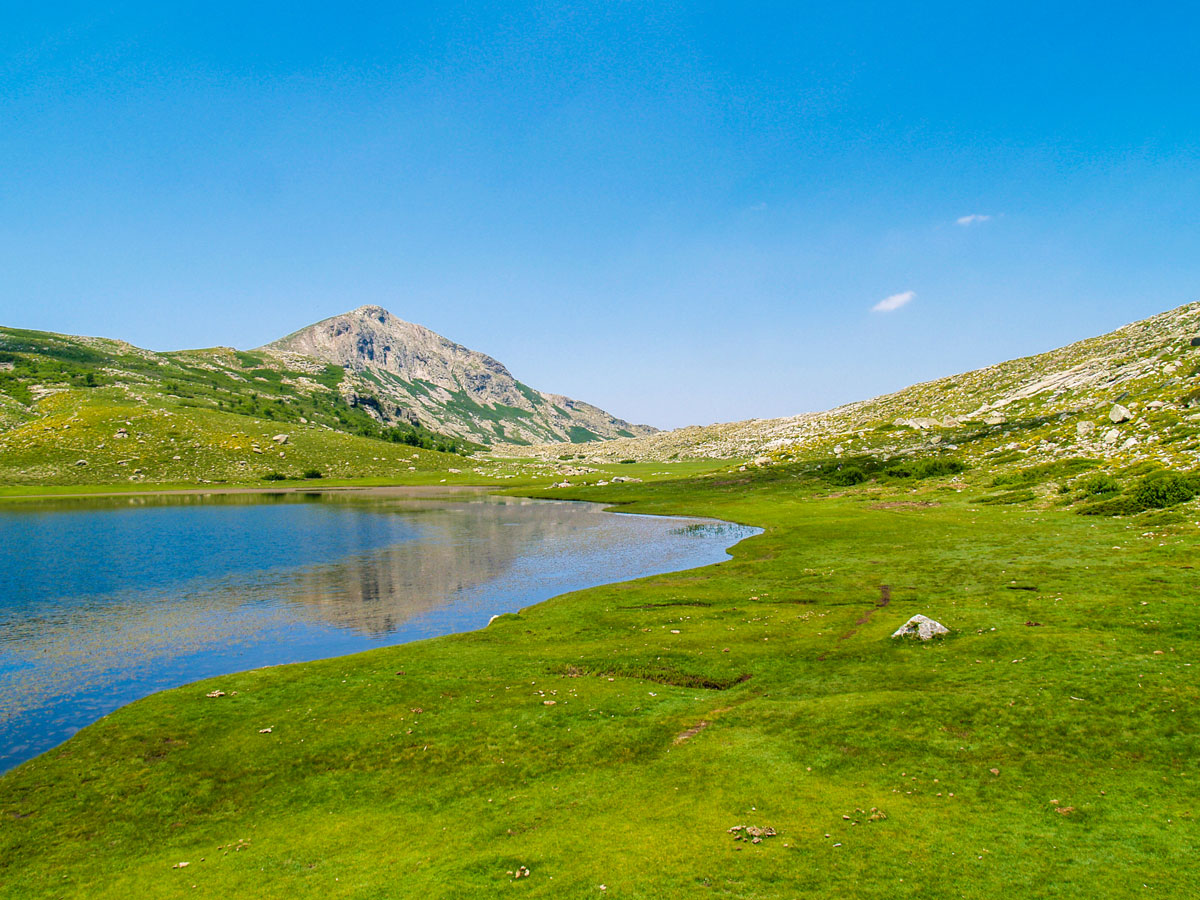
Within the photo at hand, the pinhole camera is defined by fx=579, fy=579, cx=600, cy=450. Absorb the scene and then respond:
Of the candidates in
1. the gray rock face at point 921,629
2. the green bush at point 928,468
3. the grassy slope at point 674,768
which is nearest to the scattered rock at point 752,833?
the grassy slope at point 674,768

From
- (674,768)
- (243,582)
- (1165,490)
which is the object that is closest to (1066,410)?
(1165,490)

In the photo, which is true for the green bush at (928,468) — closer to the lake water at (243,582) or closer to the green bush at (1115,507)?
the lake water at (243,582)

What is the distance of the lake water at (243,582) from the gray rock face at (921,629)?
28244 mm

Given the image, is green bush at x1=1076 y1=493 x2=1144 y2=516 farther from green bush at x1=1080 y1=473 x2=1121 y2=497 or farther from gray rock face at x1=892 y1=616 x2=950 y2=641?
gray rock face at x1=892 y1=616 x2=950 y2=641

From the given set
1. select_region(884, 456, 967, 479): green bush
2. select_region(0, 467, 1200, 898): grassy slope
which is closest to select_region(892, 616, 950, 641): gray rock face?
select_region(0, 467, 1200, 898): grassy slope

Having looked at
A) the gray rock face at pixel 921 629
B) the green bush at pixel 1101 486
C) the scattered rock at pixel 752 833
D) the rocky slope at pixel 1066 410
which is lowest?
the gray rock face at pixel 921 629

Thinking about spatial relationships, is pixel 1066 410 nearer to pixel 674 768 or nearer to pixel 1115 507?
pixel 1115 507

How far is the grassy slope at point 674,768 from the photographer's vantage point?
44.9 feet

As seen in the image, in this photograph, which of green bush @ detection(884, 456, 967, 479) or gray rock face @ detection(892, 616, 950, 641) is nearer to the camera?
gray rock face @ detection(892, 616, 950, 641)

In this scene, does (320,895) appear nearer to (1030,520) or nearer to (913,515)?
(1030,520)

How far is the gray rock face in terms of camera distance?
30438mm

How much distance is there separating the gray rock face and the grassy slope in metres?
0.96

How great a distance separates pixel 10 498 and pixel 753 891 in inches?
7199

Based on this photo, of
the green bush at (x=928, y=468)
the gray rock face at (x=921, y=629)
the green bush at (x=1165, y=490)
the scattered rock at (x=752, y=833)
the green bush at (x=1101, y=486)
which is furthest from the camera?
the green bush at (x=928, y=468)
